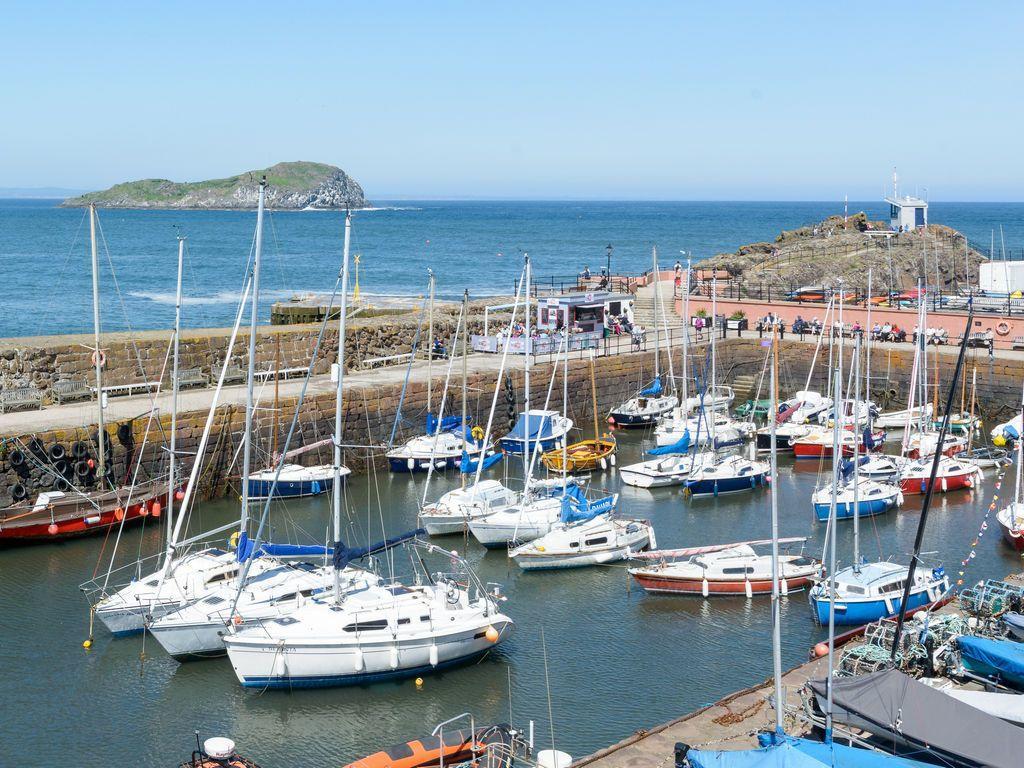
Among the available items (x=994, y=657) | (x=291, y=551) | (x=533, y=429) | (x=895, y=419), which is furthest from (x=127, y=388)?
(x=994, y=657)

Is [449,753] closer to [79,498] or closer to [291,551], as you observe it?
[291,551]

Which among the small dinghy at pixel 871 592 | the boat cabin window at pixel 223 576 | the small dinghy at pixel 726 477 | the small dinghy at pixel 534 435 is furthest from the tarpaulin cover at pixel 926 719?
the small dinghy at pixel 534 435

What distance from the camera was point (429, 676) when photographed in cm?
2206

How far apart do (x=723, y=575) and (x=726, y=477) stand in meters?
8.91

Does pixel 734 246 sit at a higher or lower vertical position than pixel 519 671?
higher

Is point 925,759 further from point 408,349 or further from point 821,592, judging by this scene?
point 408,349

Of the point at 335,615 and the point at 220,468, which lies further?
the point at 220,468

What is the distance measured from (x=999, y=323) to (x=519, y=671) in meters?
32.3

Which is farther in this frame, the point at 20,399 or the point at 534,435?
the point at 534,435

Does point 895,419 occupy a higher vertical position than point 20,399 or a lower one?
lower

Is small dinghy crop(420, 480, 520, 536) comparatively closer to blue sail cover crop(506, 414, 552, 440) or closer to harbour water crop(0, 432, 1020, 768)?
harbour water crop(0, 432, 1020, 768)

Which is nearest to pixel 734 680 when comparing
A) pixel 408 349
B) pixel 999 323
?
pixel 408 349

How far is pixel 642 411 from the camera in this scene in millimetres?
42719

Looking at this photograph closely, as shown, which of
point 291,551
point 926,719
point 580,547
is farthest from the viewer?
point 580,547
